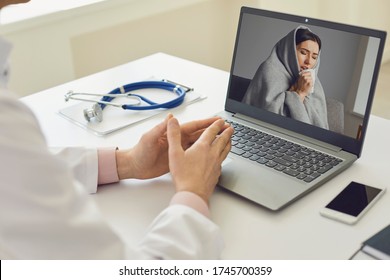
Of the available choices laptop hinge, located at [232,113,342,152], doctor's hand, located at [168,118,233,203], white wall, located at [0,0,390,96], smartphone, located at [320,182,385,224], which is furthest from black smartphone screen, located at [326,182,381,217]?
white wall, located at [0,0,390,96]

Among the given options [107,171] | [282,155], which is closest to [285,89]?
[282,155]

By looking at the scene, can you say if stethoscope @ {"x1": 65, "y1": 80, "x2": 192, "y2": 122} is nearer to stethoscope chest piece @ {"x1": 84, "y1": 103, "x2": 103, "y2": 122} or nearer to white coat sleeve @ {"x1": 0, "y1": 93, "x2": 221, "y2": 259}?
stethoscope chest piece @ {"x1": 84, "y1": 103, "x2": 103, "y2": 122}

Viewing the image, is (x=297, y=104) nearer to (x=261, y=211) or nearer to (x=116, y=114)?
(x=261, y=211)

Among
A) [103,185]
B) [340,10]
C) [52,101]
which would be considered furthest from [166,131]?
[340,10]

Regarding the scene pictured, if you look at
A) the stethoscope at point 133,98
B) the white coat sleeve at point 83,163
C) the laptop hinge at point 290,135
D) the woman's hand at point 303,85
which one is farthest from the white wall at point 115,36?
the woman's hand at point 303,85

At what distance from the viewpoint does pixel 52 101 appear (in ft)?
4.90

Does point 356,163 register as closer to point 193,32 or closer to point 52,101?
point 52,101

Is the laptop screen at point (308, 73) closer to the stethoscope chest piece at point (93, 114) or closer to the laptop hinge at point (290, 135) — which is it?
the laptop hinge at point (290, 135)

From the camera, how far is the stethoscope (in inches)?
52.7

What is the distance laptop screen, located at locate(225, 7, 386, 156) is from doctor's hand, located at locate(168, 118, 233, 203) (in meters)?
0.17

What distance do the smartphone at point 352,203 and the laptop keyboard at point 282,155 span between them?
7 centimetres

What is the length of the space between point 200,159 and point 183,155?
3cm

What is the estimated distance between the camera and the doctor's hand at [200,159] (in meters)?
0.94

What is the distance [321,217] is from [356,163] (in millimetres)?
214
